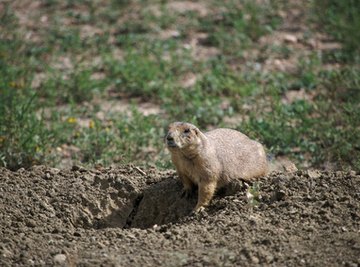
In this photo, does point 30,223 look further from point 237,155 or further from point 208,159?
point 237,155

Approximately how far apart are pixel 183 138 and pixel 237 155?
636 millimetres

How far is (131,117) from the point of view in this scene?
27.8 ft

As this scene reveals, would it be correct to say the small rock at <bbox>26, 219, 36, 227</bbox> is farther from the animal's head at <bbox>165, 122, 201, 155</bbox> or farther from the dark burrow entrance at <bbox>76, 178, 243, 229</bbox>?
the animal's head at <bbox>165, 122, 201, 155</bbox>

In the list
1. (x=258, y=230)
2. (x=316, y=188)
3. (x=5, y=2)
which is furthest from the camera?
(x=5, y=2)

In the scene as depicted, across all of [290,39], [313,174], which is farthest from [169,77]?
[313,174]

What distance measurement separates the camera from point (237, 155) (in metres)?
5.86

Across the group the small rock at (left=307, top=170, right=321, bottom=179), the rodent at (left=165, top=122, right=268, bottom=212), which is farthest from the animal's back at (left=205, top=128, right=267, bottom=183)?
the small rock at (left=307, top=170, right=321, bottom=179)

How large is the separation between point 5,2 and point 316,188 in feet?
24.7

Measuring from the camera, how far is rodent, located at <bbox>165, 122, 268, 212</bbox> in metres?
5.47

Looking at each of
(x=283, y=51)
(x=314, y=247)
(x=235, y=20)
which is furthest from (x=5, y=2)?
(x=314, y=247)

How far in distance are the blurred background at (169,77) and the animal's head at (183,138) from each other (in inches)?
48.8

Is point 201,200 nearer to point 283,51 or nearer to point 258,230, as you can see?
point 258,230

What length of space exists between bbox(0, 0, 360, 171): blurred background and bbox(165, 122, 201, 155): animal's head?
1.24m

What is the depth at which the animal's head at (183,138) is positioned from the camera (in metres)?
5.32
